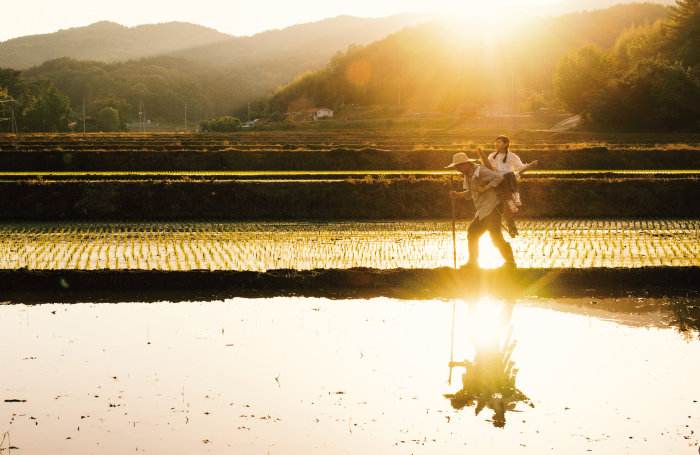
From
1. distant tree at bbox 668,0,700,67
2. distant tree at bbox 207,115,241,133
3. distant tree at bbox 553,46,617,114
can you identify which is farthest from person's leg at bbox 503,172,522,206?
distant tree at bbox 207,115,241,133

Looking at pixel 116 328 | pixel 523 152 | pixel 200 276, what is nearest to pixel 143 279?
pixel 200 276

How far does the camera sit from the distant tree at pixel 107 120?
13088 centimetres

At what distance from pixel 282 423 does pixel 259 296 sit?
13.7 ft

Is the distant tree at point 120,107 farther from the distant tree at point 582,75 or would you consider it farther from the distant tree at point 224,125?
the distant tree at point 582,75

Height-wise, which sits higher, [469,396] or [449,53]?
[449,53]

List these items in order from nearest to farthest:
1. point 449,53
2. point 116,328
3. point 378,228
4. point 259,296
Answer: point 116,328 → point 259,296 → point 378,228 → point 449,53

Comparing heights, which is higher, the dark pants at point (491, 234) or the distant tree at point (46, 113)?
the distant tree at point (46, 113)

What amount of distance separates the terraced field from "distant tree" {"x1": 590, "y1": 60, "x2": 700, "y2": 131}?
5443 centimetres

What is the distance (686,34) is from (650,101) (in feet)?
75.5

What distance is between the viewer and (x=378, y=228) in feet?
50.7

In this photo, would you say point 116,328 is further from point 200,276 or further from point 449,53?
point 449,53

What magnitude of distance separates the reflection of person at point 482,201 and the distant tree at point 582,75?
7776 cm

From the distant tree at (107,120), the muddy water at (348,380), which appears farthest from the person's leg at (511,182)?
the distant tree at (107,120)

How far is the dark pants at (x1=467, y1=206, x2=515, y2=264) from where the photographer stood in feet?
31.7
